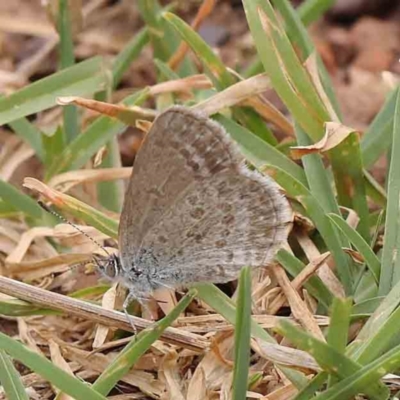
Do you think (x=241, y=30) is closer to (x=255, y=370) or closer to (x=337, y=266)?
(x=337, y=266)

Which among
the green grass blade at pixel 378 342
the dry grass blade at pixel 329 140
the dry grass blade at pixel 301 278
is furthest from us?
the dry grass blade at pixel 329 140

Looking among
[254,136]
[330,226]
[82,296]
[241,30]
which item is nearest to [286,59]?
[254,136]

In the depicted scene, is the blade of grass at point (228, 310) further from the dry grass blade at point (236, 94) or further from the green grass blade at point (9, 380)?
the dry grass blade at point (236, 94)

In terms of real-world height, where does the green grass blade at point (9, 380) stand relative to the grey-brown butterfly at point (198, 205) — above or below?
below

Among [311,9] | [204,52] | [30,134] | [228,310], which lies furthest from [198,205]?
[311,9]

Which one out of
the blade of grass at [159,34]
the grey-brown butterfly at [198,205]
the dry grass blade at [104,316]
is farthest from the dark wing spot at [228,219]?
the blade of grass at [159,34]

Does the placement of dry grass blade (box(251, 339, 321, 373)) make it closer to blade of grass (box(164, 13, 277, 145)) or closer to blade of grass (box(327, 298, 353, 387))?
blade of grass (box(327, 298, 353, 387))

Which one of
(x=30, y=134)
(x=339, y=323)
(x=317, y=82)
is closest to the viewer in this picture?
(x=339, y=323)

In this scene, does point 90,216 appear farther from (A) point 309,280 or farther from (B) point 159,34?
(B) point 159,34
